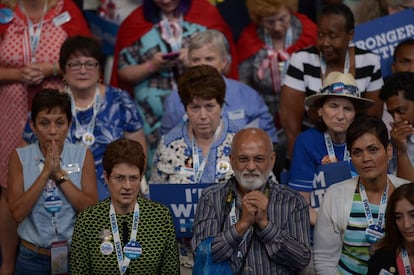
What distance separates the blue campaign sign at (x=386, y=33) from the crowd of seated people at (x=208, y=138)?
0.26 meters

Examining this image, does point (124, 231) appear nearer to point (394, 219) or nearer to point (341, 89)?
point (394, 219)

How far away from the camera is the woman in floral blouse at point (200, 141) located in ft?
21.1

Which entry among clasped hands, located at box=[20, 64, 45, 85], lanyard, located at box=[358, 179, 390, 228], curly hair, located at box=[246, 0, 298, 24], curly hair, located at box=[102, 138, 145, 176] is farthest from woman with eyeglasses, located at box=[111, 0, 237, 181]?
lanyard, located at box=[358, 179, 390, 228]

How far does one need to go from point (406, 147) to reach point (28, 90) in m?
2.76

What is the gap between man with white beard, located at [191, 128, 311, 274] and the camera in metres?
5.50

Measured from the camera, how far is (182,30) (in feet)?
25.4

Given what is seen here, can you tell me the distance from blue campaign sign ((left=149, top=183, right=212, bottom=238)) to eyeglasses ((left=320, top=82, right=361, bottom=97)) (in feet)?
3.15

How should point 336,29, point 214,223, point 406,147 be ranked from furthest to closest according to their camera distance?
point 336,29, point 406,147, point 214,223

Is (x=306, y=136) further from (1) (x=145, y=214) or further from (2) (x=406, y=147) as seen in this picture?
(1) (x=145, y=214)

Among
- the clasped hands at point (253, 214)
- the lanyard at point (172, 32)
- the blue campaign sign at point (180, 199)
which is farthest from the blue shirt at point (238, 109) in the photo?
the clasped hands at point (253, 214)

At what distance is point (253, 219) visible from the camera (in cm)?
548

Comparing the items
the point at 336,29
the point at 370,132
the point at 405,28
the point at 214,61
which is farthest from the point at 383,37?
the point at 370,132

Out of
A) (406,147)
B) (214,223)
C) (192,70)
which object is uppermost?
(192,70)

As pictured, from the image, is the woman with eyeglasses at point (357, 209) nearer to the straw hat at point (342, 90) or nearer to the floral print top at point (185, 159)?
the straw hat at point (342, 90)
